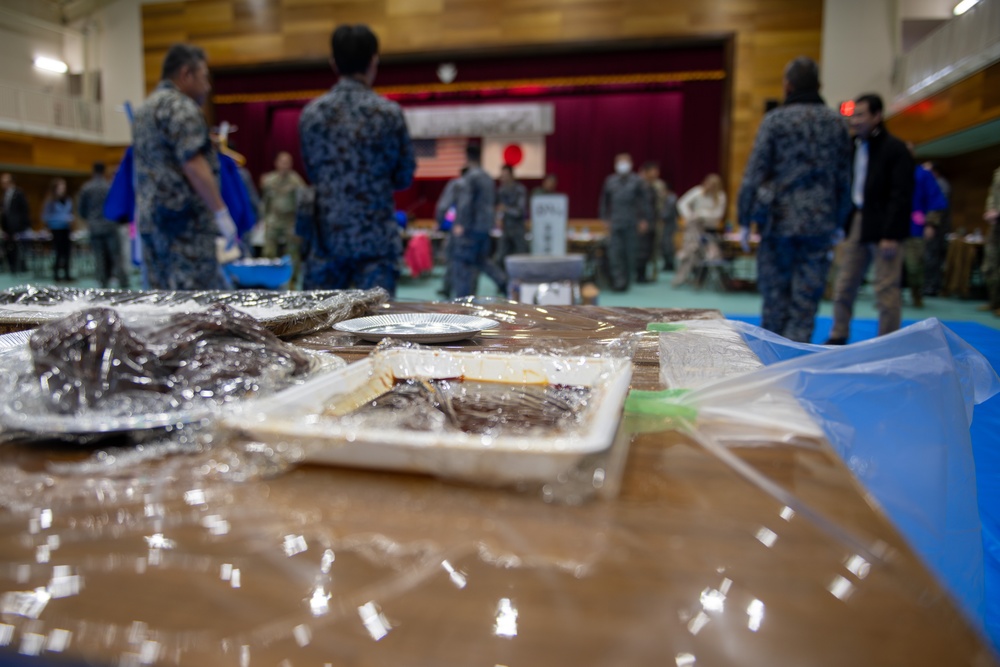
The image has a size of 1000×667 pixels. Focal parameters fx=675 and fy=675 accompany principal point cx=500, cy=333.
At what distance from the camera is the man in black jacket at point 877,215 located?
3223mm

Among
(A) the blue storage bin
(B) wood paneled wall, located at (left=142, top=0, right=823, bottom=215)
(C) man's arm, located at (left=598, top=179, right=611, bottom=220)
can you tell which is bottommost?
(A) the blue storage bin

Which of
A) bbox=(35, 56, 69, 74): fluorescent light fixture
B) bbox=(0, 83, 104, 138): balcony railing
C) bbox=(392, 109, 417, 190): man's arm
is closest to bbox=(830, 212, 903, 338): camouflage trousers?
bbox=(392, 109, 417, 190): man's arm

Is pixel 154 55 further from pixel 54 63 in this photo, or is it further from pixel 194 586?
pixel 194 586

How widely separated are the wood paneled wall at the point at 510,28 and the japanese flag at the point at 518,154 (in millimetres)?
1812

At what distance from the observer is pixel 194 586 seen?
0.32 metres

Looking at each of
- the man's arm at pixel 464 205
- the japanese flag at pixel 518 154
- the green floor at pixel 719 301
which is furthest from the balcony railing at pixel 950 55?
the japanese flag at pixel 518 154

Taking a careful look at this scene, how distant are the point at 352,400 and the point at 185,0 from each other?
1204 cm

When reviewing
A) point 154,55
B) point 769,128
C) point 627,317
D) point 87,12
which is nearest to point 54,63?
point 87,12

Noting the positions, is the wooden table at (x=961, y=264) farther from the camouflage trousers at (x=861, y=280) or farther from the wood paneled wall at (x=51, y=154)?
the wood paneled wall at (x=51, y=154)

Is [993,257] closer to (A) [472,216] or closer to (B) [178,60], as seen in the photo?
(A) [472,216]

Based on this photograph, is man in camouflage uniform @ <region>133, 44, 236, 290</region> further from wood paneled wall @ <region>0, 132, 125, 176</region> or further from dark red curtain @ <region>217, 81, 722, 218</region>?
wood paneled wall @ <region>0, 132, 125, 176</region>

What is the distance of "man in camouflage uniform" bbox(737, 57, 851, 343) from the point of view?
2719 mm

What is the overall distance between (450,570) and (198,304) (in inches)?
34.2

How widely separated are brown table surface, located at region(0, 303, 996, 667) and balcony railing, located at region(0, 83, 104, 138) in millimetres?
12862
